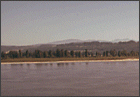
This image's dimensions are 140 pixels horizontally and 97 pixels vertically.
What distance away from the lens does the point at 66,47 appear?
197000 mm

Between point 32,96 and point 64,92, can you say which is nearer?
point 32,96

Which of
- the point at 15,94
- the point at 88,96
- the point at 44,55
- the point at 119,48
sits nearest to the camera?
the point at 88,96

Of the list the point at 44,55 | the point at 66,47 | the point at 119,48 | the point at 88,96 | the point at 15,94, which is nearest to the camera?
the point at 88,96

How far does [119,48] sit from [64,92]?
169m

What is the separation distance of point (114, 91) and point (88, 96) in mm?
2678

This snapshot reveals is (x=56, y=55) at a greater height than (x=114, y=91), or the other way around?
(x=114, y=91)

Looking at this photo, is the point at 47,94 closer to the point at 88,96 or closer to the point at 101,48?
the point at 88,96

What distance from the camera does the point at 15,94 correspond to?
14250 mm

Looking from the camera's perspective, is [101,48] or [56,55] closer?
[56,55]

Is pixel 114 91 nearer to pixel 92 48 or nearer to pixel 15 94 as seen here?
pixel 15 94

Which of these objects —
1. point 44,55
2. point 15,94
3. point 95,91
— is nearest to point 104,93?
point 95,91

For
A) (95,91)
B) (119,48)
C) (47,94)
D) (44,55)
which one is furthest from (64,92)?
(119,48)

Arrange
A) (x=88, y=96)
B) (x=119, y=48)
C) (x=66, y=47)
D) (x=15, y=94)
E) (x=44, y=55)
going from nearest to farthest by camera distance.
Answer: (x=88, y=96) < (x=15, y=94) < (x=44, y=55) < (x=119, y=48) < (x=66, y=47)

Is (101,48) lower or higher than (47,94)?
lower
